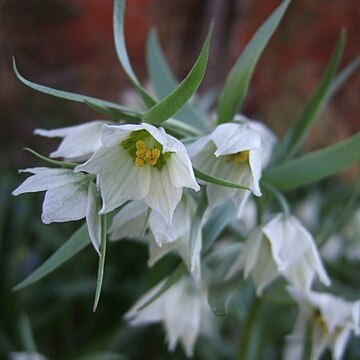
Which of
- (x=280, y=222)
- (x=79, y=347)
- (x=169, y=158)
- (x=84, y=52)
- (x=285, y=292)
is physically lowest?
(x=84, y=52)

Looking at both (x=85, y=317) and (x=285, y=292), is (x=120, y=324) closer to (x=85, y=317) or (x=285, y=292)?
(x=85, y=317)

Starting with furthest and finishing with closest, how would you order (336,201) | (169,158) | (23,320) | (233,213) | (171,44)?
(171,44), (336,201), (23,320), (233,213), (169,158)

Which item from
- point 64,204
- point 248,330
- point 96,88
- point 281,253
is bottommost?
point 96,88

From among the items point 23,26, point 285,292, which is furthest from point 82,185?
point 23,26

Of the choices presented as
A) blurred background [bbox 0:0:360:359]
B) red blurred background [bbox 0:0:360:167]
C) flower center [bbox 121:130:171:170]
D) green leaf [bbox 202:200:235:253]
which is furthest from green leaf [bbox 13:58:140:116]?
red blurred background [bbox 0:0:360:167]

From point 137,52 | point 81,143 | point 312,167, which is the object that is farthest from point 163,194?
→ point 137,52

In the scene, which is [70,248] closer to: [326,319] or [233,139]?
[233,139]
